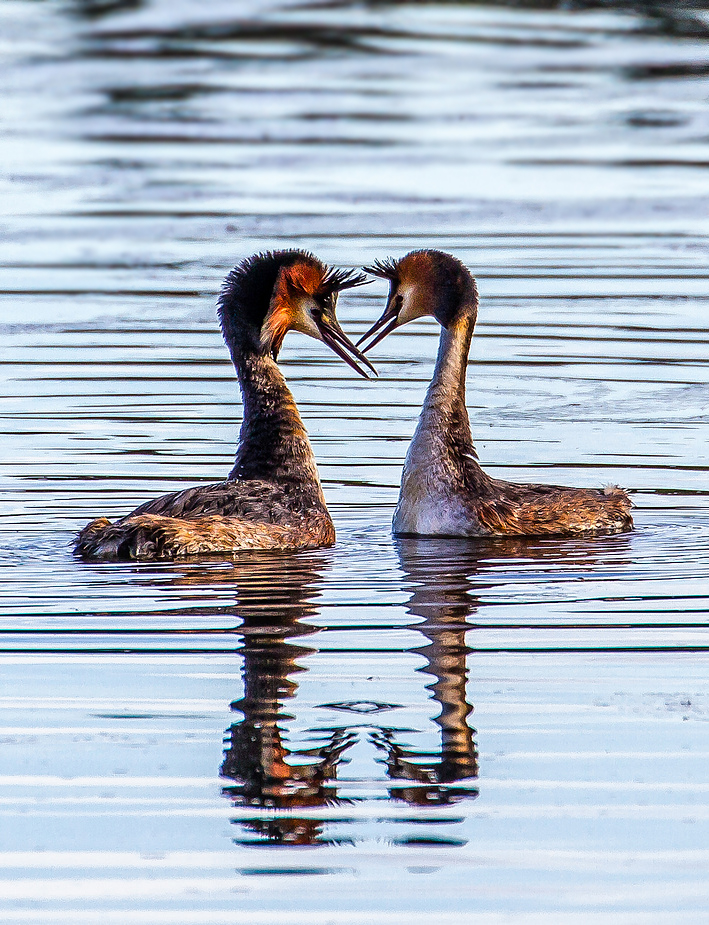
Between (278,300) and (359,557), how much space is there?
5.16 feet

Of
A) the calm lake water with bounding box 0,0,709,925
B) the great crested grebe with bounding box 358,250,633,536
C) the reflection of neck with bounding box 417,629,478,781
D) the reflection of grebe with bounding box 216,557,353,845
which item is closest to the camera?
the calm lake water with bounding box 0,0,709,925

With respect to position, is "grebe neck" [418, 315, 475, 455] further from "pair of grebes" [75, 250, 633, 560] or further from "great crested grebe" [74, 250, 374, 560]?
"great crested grebe" [74, 250, 374, 560]

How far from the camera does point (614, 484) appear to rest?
41.3ft

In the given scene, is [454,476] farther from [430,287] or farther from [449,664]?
[449,664]

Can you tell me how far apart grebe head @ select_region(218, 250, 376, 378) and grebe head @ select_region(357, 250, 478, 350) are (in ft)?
1.13

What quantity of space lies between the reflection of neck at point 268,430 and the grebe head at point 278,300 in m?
0.12

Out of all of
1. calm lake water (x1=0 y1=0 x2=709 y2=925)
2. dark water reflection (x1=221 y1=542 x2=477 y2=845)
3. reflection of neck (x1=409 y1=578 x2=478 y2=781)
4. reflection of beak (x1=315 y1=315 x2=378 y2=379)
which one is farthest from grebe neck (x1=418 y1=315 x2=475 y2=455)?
dark water reflection (x1=221 y1=542 x2=477 y2=845)

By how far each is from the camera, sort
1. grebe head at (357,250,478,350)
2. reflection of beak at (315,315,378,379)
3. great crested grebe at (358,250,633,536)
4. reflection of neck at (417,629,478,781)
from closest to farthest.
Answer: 1. reflection of neck at (417,629,478,781)
2. great crested grebe at (358,250,633,536)
3. reflection of beak at (315,315,378,379)
4. grebe head at (357,250,478,350)

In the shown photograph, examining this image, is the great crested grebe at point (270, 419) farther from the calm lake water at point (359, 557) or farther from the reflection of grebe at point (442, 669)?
the reflection of grebe at point (442, 669)

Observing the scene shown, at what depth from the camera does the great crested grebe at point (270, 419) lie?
11008 mm

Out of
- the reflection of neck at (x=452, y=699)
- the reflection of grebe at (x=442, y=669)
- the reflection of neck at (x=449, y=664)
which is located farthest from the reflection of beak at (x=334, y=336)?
the reflection of neck at (x=452, y=699)

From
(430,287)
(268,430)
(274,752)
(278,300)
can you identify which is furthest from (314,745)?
(430,287)

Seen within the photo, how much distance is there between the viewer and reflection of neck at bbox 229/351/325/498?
1162 cm

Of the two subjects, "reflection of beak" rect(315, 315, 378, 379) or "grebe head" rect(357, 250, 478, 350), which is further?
"grebe head" rect(357, 250, 478, 350)
